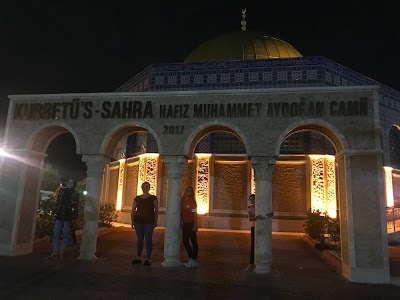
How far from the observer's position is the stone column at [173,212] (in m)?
8.02

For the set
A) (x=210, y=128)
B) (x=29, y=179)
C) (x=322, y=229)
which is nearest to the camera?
(x=210, y=128)

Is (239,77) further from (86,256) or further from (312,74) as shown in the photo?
(86,256)

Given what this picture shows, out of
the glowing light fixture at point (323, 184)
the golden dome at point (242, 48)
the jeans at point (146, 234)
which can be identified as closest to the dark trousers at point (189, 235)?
the jeans at point (146, 234)

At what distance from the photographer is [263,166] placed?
26.7 ft

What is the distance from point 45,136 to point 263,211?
6.54m

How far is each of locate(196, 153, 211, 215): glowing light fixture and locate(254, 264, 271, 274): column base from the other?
8389 mm

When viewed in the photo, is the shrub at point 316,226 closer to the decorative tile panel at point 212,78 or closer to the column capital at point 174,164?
the column capital at point 174,164

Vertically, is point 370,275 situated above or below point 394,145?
below

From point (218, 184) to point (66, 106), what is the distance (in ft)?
29.4

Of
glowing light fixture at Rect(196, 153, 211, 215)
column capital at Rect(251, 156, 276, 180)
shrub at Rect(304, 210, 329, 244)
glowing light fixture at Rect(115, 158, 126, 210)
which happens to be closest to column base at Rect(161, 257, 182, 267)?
column capital at Rect(251, 156, 276, 180)

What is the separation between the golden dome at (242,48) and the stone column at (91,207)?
41.2 feet

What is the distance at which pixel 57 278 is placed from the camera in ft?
21.2

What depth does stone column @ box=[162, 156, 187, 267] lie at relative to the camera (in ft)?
26.3

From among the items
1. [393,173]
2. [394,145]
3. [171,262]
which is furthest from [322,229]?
[394,145]
